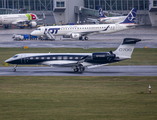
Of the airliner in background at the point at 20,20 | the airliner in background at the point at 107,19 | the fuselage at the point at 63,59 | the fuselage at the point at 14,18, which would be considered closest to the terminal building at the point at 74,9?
the airliner in background at the point at 107,19

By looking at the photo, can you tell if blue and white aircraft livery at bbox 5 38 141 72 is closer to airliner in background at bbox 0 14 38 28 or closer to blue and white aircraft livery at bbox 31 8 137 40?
blue and white aircraft livery at bbox 31 8 137 40

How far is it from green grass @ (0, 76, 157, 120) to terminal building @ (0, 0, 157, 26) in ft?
305

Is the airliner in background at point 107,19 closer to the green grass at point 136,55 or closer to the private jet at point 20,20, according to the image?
the private jet at point 20,20

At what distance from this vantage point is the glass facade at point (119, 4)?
13512cm

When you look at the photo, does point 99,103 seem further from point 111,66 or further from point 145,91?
point 111,66

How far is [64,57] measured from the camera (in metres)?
40.4

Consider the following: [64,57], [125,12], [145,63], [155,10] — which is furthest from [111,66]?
[125,12]

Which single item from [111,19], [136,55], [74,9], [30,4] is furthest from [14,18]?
[136,55]

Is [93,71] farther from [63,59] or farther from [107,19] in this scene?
[107,19]

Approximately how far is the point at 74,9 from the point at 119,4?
22.4m

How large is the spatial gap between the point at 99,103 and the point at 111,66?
23.5 meters

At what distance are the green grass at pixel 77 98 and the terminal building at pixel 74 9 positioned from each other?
93113 millimetres

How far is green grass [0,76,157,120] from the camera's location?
20.4 meters

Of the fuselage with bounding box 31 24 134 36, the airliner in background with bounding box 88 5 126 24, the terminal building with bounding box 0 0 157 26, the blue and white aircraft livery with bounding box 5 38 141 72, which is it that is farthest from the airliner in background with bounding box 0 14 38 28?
the blue and white aircraft livery with bounding box 5 38 141 72
